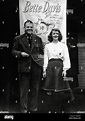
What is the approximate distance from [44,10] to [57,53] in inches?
24.6

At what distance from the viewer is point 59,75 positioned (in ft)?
16.5

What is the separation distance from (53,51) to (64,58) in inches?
7.4

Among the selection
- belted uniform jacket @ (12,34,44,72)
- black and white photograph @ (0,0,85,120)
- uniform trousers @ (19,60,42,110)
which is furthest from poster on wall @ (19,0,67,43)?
uniform trousers @ (19,60,42,110)

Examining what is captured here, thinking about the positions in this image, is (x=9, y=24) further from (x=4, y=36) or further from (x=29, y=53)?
(x=29, y=53)

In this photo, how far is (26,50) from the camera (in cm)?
500

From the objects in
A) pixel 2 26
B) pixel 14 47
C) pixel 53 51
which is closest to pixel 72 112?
pixel 53 51

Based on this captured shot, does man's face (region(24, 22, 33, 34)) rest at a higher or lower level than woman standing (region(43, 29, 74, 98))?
higher

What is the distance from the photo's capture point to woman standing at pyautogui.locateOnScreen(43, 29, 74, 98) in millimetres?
4973

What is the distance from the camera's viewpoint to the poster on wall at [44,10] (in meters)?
4.96

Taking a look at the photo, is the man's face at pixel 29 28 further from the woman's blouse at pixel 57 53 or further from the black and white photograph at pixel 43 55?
the woman's blouse at pixel 57 53

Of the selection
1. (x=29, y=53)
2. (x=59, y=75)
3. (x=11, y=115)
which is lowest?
(x=11, y=115)

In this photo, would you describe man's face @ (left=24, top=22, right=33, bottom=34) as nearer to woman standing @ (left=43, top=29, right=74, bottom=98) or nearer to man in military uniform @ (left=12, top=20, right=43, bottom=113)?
man in military uniform @ (left=12, top=20, right=43, bottom=113)

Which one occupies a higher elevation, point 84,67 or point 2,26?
point 2,26

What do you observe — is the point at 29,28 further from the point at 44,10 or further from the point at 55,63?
the point at 55,63
